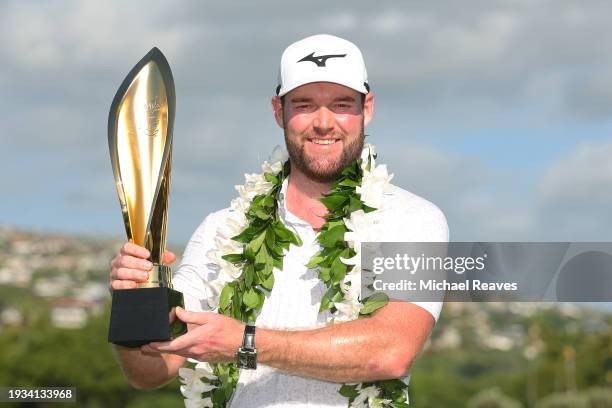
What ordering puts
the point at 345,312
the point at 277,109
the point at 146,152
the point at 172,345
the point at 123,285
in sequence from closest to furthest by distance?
the point at 172,345 < the point at 123,285 < the point at 146,152 < the point at 345,312 < the point at 277,109

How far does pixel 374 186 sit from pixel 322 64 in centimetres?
70

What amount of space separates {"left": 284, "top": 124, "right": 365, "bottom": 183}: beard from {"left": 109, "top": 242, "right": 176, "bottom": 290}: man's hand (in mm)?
954

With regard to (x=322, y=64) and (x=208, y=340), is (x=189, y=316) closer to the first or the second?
(x=208, y=340)

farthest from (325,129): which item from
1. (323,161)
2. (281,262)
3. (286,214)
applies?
(281,262)

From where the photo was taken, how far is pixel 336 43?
5234mm

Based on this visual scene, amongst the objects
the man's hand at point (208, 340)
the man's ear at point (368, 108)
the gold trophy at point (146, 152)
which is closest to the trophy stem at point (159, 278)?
the gold trophy at point (146, 152)

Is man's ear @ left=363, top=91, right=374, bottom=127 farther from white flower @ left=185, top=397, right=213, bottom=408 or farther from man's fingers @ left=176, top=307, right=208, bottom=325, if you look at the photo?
white flower @ left=185, top=397, right=213, bottom=408

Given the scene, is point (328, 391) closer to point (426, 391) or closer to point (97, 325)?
point (97, 325)

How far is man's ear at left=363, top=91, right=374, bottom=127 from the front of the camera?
521 cm

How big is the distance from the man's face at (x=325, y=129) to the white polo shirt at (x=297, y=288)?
Answer: 35cm

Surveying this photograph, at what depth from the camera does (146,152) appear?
4.73 m

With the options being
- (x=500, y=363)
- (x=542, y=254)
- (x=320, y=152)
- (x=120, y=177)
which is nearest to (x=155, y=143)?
(x=120, y=177)

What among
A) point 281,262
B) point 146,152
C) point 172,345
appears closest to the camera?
point 172,345

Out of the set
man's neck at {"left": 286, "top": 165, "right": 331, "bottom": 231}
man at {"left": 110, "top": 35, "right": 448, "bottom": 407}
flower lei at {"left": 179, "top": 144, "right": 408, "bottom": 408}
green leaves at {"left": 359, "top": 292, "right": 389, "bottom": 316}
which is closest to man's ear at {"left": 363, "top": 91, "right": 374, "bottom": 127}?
man at {"left": 110, "top": 35, "right": 448, "bottom": 407}
